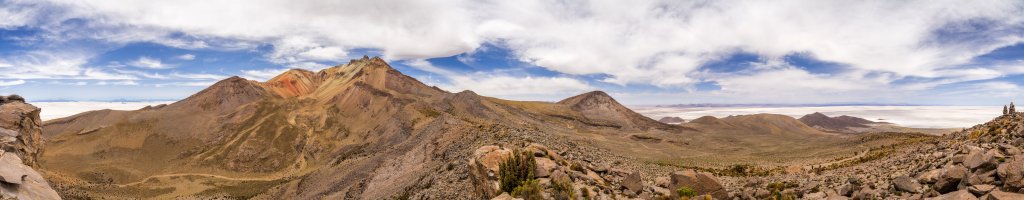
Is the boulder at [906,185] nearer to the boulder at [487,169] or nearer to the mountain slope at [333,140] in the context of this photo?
the mountain slope at [333,140]

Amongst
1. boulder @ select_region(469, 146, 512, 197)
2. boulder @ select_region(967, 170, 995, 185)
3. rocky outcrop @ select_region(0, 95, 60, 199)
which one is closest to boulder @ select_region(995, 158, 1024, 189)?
boulder @ select_region(967, 170, 995, 185)

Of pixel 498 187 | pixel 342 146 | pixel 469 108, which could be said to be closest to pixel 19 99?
pixel 498 187

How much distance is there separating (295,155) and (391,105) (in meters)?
23.7

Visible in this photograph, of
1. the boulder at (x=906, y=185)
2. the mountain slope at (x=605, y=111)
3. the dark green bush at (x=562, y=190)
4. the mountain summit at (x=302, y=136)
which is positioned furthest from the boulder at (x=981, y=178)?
the mountain slope at (x=605, y=111)

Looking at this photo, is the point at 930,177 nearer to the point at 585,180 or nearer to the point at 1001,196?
the point at 1001,196

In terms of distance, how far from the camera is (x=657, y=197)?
70.0ft

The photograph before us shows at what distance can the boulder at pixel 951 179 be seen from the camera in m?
16.6

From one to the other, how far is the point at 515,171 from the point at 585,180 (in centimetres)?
339

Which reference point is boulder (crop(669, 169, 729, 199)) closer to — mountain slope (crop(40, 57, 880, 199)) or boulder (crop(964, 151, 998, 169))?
mountain slope (crop(40, 57, 880, 199))

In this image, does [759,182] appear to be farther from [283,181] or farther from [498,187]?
[283,181]

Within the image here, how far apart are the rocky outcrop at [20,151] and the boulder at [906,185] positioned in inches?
1182

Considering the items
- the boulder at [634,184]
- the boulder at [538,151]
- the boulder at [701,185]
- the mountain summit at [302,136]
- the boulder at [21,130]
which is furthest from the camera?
the mountain summit at [302,136]

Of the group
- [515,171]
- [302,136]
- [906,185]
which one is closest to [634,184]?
[515,171]

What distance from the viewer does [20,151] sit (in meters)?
27.5
